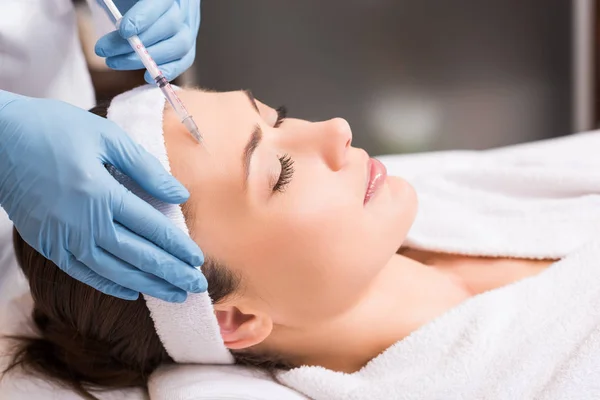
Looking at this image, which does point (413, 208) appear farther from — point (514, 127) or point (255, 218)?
point (514, 127)

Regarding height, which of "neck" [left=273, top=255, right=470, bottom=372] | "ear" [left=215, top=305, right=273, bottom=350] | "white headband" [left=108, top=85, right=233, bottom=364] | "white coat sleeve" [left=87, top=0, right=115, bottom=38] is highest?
"white coat sleeve" [left=87, top=0, right=115, bottom=38]

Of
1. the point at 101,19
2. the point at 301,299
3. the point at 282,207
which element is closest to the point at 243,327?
the point at 301,299

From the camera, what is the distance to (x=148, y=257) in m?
0.83

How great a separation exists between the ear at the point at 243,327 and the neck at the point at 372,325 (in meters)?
0.06

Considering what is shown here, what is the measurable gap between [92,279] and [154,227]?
0.13m

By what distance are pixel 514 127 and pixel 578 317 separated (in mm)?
1682

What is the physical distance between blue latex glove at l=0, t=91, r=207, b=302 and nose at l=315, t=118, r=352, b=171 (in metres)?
0.28

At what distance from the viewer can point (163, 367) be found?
108 centimetres

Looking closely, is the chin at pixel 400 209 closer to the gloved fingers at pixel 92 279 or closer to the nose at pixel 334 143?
the nose at pixel 334 143

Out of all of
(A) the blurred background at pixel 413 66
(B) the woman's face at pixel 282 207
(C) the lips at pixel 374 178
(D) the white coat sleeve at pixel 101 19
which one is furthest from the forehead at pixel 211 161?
(A) the blurred background at pixel 413 66

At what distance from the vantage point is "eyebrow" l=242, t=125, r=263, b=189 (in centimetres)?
94

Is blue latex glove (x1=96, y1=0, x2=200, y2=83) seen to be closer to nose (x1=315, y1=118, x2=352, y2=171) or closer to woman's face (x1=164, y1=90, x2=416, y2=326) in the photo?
woman's face (x1=164, y1=90, x2=416, y2=326)

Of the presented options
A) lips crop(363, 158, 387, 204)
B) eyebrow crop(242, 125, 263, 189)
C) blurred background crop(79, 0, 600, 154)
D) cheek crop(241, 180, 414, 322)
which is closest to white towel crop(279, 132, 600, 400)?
cheek crop(241, 180, 414, 322)

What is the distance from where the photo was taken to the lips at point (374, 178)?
1.07m
